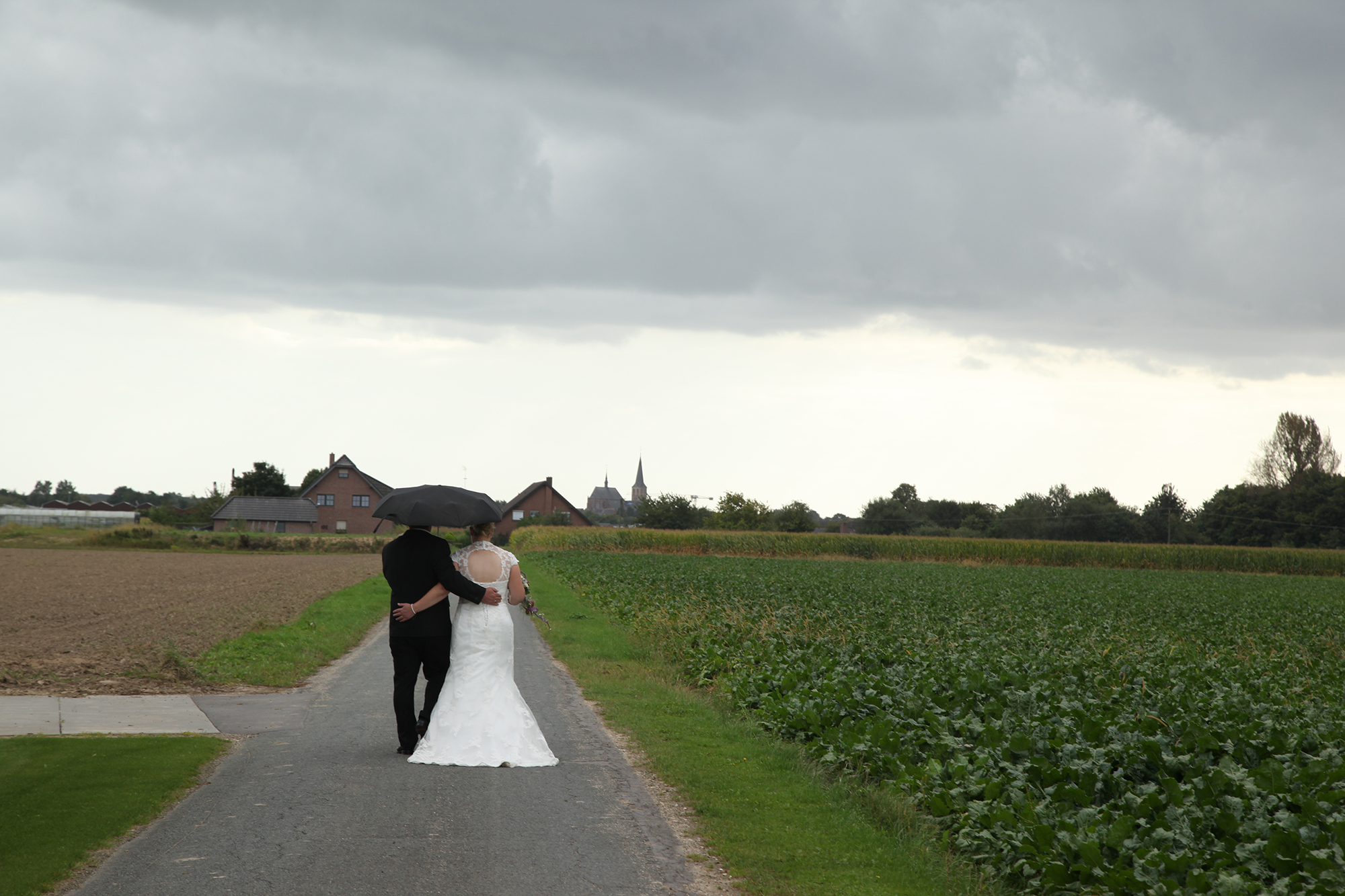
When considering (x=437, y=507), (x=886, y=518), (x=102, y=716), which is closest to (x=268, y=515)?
(x=886, y=518)

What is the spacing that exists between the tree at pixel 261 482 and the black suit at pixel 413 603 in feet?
372

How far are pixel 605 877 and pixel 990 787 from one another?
2879 millimetres

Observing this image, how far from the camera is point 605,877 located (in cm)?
540

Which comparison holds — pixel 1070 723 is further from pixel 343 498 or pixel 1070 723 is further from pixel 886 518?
pixel 886 518

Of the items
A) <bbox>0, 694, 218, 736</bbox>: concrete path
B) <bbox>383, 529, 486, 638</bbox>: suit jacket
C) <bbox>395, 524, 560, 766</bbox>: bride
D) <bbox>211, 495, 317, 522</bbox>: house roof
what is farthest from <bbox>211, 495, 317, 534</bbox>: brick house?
<bbox>395, 524, 560, 766</bbox>: bride

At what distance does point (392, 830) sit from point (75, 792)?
2.50 metres

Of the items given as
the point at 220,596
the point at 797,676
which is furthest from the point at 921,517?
the point at 797,676

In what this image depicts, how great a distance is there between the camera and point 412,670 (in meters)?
8.50

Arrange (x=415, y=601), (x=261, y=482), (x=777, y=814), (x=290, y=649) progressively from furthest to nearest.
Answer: (x=261, y=482) → (x=290, y=649) → (x=415, y=601) → (x=777, y=814)

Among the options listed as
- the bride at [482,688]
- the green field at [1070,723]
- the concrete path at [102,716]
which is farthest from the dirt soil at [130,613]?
the green field at [1070,723]

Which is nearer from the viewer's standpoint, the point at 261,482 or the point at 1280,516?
the point at 1280,516

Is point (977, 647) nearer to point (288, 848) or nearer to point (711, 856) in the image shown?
point (711, 856)

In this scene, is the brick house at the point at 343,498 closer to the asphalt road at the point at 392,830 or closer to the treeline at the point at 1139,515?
the treeline at the point at 1139,515

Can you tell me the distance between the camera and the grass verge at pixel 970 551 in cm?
6119
